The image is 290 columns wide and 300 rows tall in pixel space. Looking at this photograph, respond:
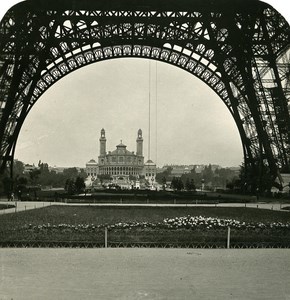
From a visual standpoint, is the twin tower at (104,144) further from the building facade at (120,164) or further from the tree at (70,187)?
the tree at (70,187)

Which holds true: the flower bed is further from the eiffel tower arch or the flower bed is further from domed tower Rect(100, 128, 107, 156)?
domed tower Rect(100, 128, 107, 156)

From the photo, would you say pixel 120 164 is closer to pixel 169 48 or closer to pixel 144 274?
pixel 169 48

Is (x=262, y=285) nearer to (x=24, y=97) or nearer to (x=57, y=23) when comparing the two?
(x=57, y=23)

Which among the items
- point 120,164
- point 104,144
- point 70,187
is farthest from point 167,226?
point 104,144

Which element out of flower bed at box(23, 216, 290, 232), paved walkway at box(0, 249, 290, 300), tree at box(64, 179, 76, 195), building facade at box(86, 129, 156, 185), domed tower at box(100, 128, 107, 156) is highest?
domed tower at box(100, 128, 107, 156)

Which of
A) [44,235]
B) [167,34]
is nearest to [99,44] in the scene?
[167,34]

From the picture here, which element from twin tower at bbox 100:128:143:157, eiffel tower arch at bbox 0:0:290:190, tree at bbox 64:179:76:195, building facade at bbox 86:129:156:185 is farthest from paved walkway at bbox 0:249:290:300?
twin tower at bbox 100:128:143:157
